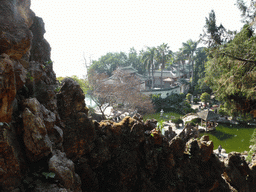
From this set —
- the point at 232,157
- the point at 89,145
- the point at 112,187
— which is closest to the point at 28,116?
the point at 89,145

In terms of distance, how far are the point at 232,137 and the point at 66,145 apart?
67.5 ft

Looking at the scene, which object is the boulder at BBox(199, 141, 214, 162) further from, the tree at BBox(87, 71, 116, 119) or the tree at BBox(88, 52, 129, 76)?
the tree at BBox(88, 52, 129, 76)

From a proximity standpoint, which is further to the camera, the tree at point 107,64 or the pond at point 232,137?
the tree at point 107,64

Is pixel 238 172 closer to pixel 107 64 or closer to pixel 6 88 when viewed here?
pixel 6 88

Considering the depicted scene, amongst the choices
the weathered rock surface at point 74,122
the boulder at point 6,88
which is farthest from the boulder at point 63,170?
the boulder at point 6,88

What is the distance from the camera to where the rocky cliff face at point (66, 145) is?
12.9ft

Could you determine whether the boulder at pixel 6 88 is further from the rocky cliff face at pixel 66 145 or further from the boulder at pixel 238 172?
the boulder at pixel 238 172

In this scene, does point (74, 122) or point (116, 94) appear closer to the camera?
point (74, 122)

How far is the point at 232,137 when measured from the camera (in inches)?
774

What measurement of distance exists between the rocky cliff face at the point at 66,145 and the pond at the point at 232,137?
23.1ft

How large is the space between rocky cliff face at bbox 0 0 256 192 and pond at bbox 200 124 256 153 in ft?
23.1

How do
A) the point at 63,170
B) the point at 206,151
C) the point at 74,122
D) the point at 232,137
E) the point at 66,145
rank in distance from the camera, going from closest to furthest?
the point at 63,170
the point at 66,145
the point at 74,122
the point at 206,151
the point at 232,137

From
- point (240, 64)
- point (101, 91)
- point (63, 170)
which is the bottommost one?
point (63, 170)

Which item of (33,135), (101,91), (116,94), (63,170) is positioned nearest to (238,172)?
(63,170)
